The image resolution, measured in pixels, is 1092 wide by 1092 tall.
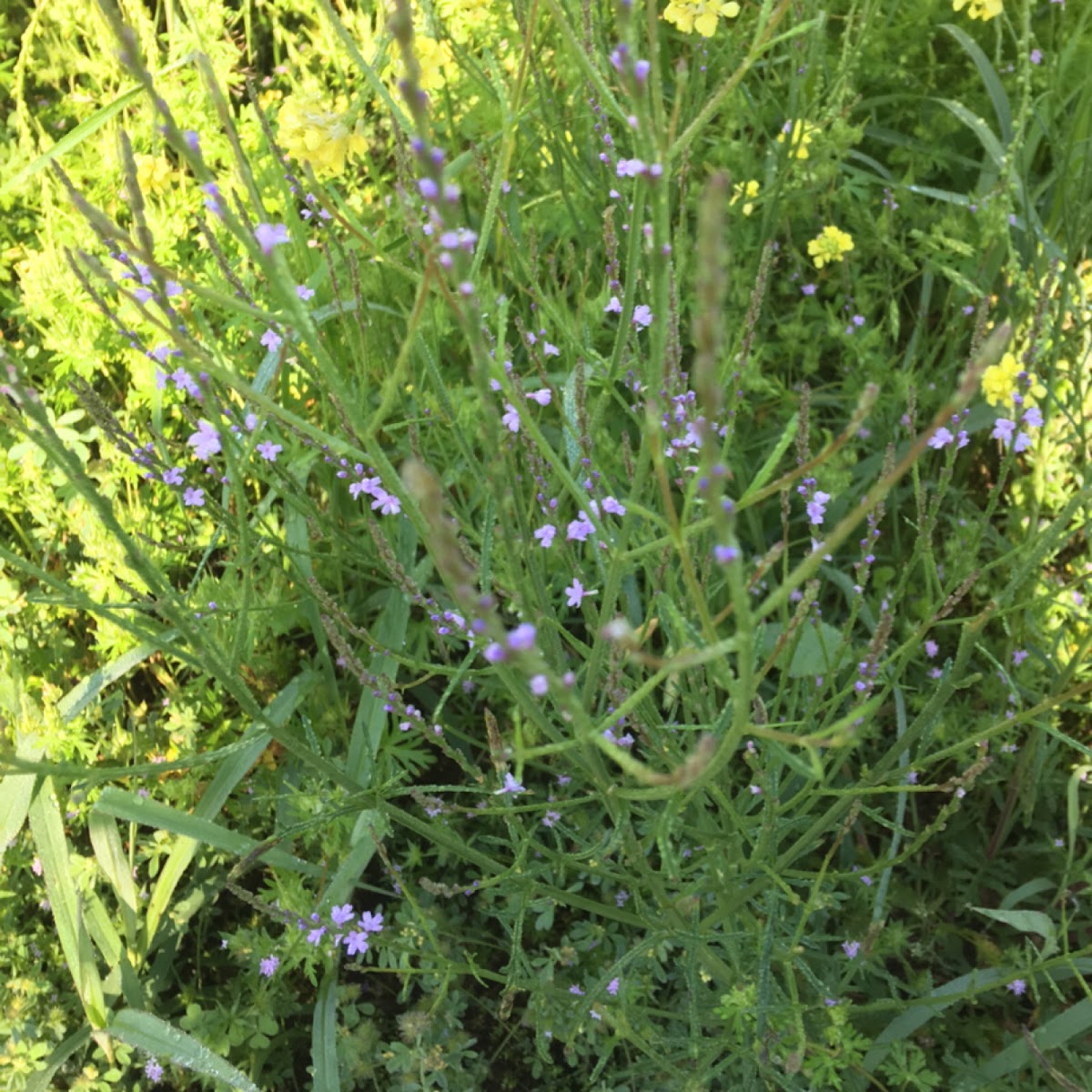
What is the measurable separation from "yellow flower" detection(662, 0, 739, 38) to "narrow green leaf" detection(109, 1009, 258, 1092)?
1.80 metres

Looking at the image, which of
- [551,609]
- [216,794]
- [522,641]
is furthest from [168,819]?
[522,641]

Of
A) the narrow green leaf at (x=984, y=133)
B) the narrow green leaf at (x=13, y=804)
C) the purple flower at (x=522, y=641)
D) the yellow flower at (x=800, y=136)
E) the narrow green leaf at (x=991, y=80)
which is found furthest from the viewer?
the narrow green leaf at (x=991, y=80)

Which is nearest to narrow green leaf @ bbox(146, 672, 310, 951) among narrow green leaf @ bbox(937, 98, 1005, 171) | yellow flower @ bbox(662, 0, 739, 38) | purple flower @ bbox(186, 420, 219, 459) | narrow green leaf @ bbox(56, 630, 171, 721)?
narrow green leaf @ bbox(56, 630, 171, 721)

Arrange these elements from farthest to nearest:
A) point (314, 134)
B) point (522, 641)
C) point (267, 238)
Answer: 1. point (314, 134)
2. point (267, 238)
3. point (522, 641)

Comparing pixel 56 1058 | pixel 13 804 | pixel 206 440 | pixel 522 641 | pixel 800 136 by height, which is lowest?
pixel 56 1058

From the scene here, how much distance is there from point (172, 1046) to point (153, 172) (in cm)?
192

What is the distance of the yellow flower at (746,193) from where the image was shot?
2.21 m

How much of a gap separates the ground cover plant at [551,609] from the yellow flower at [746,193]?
0.6 inches

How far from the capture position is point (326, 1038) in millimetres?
1724

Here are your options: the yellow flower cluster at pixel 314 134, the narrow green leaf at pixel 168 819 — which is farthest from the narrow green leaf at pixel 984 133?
the narrow green leaf at pixel 168 819

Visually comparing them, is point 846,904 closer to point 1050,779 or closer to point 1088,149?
point 1050,779

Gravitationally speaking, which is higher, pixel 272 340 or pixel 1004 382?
pixel 272 340

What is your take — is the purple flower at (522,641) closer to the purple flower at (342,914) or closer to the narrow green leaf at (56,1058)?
the purple flower at (342,914)

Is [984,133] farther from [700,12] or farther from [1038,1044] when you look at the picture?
[1038,1044]
